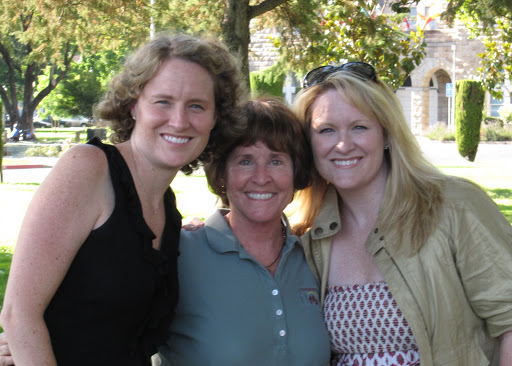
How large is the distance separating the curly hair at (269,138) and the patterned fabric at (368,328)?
0.65m

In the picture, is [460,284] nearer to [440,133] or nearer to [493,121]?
[440,133]

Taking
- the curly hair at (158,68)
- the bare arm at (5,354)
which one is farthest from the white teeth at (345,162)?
the bare arm at (5,354)

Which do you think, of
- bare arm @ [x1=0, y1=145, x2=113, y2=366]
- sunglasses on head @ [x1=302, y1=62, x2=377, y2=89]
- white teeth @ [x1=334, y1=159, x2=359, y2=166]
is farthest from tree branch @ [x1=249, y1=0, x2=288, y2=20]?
bare arm @ [x1=0, y1=145, x2=113, y2=366]

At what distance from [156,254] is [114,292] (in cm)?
24

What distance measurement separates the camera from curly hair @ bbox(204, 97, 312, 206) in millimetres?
3043

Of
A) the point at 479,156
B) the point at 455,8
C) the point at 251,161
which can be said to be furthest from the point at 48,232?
the point at 479,156

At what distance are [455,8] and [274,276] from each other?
300 inches

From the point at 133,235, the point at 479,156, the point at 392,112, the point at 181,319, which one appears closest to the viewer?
the point at 133,235

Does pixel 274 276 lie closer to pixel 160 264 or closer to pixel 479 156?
pixel 160 264

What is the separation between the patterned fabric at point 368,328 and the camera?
2.73 meters

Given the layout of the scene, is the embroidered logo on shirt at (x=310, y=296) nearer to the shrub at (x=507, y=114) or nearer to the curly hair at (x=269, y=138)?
the curly hair at (x=269, y=138)

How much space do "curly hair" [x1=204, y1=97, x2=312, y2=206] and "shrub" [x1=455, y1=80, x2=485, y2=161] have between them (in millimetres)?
21219

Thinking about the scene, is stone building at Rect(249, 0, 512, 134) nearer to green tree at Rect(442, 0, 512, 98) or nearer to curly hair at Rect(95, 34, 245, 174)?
green tree at Rect(442, 0, 512, 98)

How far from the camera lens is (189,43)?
103 inches
